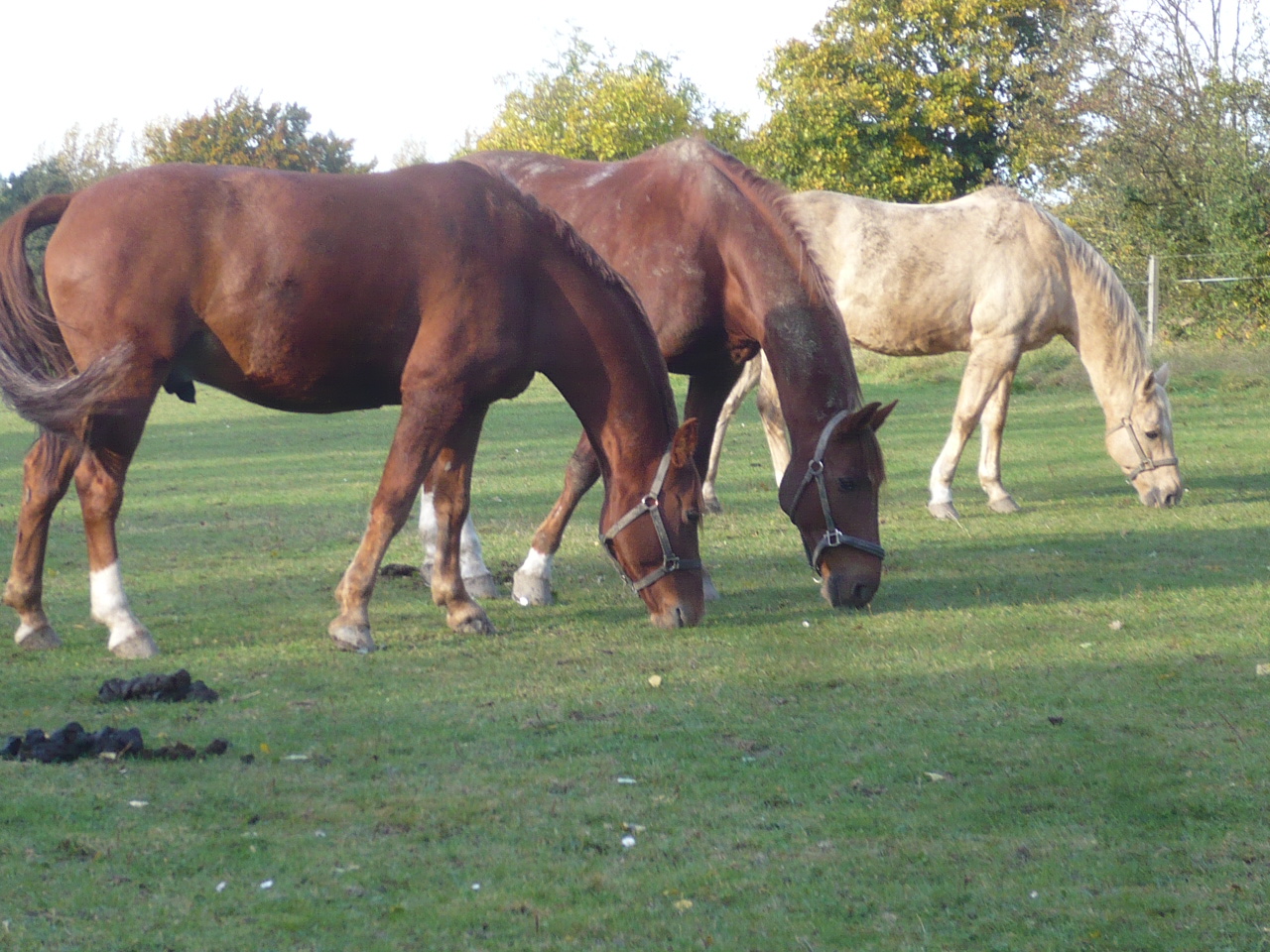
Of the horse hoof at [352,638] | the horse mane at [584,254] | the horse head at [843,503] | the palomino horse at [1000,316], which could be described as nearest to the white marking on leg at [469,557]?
the horse hoof at [352,638]

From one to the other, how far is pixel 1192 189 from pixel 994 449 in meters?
20.1

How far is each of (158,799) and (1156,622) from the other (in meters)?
4.59

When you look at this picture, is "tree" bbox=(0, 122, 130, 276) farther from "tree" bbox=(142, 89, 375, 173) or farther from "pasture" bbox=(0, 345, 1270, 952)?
"pasture" bbox=(0, 345, 1270, 952)

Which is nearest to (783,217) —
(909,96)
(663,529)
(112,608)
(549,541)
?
(663,529)

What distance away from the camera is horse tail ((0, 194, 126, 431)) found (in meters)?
5.17

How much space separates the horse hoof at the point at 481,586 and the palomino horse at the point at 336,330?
4.37 ft

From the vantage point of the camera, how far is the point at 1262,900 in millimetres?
3180

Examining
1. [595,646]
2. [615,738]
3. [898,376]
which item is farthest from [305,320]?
[898,376]

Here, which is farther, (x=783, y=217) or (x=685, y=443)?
(x=783, y=217)

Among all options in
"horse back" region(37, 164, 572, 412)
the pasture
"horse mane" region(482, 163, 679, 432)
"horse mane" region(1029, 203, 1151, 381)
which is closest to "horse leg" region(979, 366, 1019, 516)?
"horse mane" region(1029, 203, 1151, 381)

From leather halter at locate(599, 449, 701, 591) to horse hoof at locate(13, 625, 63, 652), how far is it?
2458mm

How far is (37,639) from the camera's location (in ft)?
19.3

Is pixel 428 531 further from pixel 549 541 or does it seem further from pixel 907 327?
pixel 907 327

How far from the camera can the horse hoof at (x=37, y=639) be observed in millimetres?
5863
